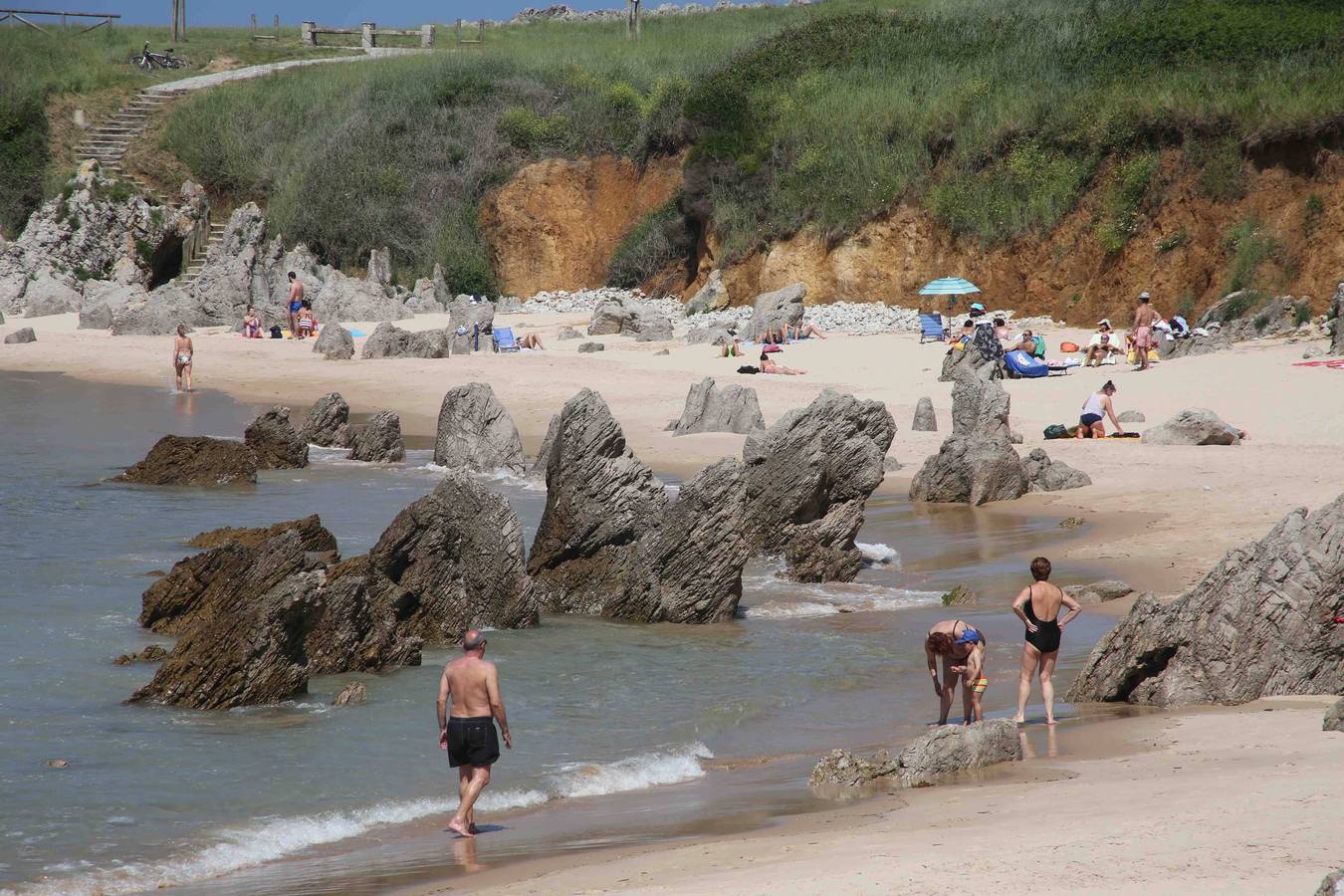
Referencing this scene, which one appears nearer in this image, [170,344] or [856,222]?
[170,344]

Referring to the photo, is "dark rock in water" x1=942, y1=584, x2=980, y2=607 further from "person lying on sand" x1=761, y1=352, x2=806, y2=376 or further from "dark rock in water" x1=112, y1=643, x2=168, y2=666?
"person lying on sand" x1=761, y1=352, x2=806, y2=376

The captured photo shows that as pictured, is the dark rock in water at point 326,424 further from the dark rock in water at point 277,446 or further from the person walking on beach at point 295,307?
the person walking on beach at point 295,307

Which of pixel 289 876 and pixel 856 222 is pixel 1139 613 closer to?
pixel 289 876

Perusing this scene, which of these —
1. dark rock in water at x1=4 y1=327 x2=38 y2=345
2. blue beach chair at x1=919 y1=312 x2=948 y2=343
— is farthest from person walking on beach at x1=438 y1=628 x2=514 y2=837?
dark rock in water at x1=4 y1=327 x2=38 y2=345

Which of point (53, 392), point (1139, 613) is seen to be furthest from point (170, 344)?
point (1139, 613)

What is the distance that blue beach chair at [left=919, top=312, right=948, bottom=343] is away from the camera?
97.3ft

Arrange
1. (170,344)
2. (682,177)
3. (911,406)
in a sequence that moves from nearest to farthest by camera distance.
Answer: (911,406) < (170,344) < (682,177)

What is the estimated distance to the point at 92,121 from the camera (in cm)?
5169

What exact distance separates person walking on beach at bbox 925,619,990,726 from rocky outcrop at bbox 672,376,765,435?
12.1 meters

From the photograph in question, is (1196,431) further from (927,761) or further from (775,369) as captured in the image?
(927,761)

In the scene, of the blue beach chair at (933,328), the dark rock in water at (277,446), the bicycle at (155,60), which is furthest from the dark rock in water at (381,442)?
the bicycle at (155,60)

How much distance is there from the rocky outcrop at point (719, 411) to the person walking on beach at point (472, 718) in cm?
1317

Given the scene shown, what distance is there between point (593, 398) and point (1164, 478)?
22.5 ft

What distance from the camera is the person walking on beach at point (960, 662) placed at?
8.55 meters
